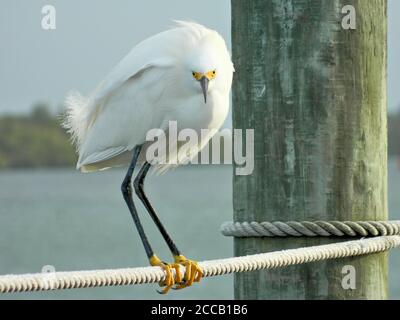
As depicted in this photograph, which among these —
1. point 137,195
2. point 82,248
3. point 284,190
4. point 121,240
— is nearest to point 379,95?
point 284,190

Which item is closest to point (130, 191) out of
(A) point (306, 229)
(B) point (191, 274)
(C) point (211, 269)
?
(B) point (191, 274)

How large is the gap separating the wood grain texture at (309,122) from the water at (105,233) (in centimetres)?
232

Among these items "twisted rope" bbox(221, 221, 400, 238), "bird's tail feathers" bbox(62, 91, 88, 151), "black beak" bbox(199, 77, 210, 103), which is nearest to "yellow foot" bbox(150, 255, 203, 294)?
"twisted rope" bbox(221, 221, 400, 238)

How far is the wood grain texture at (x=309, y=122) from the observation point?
2.59m

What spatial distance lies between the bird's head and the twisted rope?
527mm

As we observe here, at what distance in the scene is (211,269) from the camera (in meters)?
2.32

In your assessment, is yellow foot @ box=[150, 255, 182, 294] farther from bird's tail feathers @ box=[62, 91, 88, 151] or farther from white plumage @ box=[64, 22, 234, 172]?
bird's tail feathers @ box=[62, 91, 88, 151]

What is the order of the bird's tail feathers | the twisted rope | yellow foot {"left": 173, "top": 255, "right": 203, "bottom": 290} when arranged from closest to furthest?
the twisted rope
yellow foot {"left": 173, "top": 255, "right": 203, "bottom": 290}
the bird's tail feathers

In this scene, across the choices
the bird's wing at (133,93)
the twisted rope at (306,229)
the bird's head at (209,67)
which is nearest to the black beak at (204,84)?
the bird's head at (209,67)

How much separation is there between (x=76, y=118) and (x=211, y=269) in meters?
1.40

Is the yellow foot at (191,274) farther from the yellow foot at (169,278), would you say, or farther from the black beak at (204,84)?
the black beak at (204,84)

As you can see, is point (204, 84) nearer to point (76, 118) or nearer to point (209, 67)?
point (209, 67)

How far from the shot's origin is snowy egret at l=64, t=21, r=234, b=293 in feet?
10.0

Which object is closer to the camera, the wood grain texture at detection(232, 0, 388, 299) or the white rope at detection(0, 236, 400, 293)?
the white rope at detection(0, 236, 400, 293)
